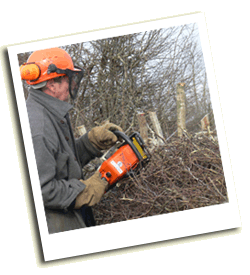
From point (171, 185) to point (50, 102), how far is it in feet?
5.09

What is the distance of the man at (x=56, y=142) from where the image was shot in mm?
2416

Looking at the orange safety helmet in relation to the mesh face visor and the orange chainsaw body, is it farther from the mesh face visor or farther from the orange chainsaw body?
the orange chainsaw body

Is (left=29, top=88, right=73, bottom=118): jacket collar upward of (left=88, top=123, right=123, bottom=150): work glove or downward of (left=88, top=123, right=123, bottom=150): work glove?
upward

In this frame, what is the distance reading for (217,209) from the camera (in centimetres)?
284

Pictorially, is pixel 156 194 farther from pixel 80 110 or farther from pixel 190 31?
pixel 190 31

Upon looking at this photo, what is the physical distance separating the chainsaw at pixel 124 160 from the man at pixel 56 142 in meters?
0.13

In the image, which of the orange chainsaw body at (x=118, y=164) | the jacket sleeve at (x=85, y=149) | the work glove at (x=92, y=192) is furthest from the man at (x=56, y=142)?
the jacket sleeve at (x=85, y=149)

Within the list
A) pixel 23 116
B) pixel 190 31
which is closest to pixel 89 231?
pixel 23 116

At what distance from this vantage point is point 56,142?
8.25 ft

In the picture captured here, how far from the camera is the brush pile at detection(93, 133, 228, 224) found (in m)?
2.80

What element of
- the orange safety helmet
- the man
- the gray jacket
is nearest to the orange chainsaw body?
the man

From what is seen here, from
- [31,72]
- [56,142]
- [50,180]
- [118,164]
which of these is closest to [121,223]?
[118,164]

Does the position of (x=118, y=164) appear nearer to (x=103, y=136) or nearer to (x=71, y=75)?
(x=103, y=136)

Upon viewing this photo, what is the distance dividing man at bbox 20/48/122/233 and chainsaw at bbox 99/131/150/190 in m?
0.13
